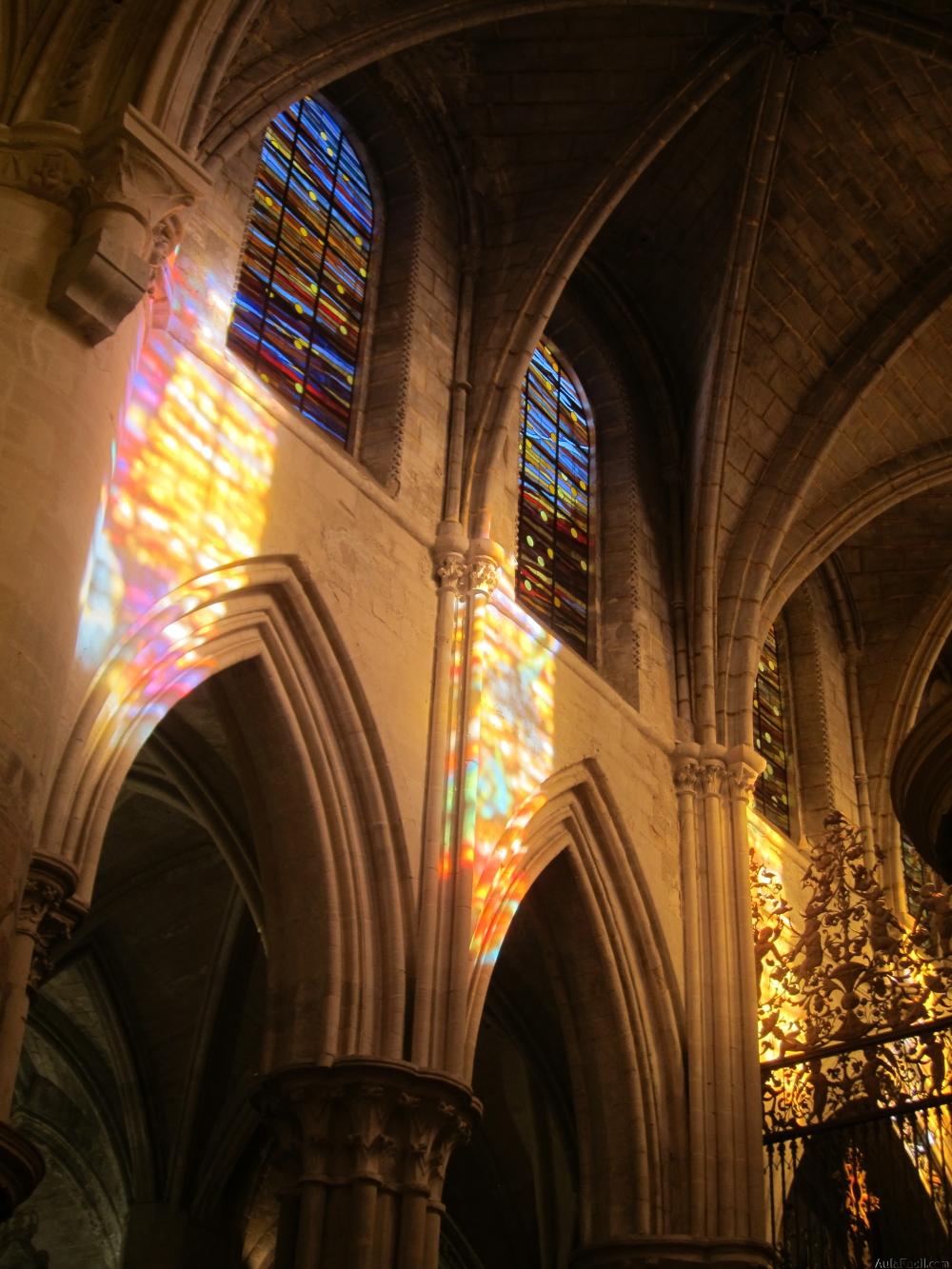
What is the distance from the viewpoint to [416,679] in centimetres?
1048

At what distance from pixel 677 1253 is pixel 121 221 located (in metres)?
6.88

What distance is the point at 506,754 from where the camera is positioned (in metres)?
10.9

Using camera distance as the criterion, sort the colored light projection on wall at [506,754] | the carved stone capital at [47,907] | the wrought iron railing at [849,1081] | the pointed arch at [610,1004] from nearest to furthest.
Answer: the carved stone capital at [47,907], the colored light projection on wall at [506,754], the pointed arch at [610,1004], the wrought iron railing at [849,1081]

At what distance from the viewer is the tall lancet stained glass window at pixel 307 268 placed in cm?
1108

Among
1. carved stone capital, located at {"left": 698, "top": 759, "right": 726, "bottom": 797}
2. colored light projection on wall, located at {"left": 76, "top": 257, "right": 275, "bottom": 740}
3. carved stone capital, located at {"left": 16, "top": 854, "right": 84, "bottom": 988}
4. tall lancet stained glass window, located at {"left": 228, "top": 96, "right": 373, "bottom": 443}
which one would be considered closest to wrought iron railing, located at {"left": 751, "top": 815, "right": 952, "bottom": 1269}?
carved stone capital, located at {"left": 698, "top": 759, "right": 726, "bottom": 797}

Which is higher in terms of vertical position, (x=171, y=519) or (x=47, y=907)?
→ (x=171, y=519)

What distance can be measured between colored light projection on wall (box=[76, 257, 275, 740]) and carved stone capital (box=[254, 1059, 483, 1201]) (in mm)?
1972

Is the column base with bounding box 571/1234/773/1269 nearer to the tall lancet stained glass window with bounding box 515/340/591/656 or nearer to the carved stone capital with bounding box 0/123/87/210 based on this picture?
the tall lancet stained glass window with bounding box 515/340/591/656

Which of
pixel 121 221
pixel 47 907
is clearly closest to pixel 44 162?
pixel 121 221

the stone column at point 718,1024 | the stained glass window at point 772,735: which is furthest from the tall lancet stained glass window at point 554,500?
→ the stained glass window at point 772,735

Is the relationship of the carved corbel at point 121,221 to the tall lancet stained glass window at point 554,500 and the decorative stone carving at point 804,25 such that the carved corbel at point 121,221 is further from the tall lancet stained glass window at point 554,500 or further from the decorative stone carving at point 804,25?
the decorative stone carving at point 804,25

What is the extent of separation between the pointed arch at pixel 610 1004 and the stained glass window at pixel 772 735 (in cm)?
379

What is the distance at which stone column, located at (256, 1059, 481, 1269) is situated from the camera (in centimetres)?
859

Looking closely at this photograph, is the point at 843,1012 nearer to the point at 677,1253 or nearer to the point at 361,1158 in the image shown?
the point at 677,1253
